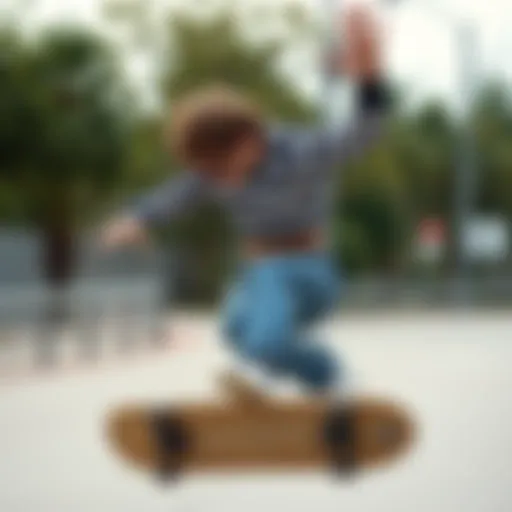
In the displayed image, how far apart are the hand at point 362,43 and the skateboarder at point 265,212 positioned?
0.8 inches

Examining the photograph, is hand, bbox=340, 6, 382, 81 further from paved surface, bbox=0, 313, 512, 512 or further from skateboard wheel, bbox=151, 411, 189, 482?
skateboard wheel, bbox=151, 411, 189, 482

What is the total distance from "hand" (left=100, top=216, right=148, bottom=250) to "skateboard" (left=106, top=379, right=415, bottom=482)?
0.14 meters

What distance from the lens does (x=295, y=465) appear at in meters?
1.00

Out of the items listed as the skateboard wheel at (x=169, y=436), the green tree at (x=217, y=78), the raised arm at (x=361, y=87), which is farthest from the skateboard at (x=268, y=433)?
the raised arm at (x=361, y=87)

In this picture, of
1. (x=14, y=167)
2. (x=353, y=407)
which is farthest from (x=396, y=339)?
(x=14, y=167)

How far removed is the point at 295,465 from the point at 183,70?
346 mm

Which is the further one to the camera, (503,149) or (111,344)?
(111,344)

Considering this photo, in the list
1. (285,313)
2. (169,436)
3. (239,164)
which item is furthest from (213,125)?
(169,436)

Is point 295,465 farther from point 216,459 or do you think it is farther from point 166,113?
point 166,113

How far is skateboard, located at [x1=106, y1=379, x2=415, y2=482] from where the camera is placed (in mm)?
968

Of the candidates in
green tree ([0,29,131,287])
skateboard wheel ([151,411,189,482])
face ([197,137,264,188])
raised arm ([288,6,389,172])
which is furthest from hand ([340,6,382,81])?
skateboard wheel ([151,411,189,482])

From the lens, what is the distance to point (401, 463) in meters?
1.01

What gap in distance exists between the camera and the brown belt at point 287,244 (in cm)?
98

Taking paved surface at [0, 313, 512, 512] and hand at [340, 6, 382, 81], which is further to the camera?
paved surface at [0, 313, 512, 512]
